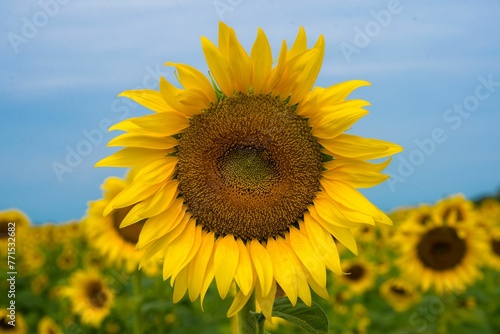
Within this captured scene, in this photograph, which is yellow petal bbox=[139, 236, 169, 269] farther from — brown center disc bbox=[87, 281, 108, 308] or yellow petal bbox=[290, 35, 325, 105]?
brown center disc bbox=[87, 281, 108, 308]

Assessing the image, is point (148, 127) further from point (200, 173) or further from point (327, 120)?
point (327, 120)

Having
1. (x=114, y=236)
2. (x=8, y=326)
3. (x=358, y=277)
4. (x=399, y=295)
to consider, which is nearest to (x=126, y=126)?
(x=114, y=236)

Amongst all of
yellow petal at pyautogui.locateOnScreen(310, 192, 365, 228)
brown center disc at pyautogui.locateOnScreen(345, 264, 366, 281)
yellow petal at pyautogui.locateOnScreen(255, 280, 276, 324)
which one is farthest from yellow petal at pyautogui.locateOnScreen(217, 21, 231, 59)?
brown center disc at pyautogui.locateOnScreen(345, 264, 366, 281)

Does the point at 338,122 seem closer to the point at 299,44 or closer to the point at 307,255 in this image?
the point at 299,44

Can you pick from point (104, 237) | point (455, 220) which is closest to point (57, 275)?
point (104, 237)

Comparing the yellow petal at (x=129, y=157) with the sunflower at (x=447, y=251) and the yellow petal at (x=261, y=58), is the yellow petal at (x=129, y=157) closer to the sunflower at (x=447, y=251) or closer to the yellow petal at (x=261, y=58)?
the yellow petal at (x=261, y=58)

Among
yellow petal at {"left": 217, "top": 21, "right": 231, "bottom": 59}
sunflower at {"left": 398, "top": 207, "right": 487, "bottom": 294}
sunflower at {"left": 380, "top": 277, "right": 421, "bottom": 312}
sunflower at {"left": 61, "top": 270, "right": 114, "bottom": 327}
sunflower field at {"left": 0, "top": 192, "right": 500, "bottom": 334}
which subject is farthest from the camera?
sunflower at {"left": 380, "top": 277, "right": 421, "bottom": 312}
